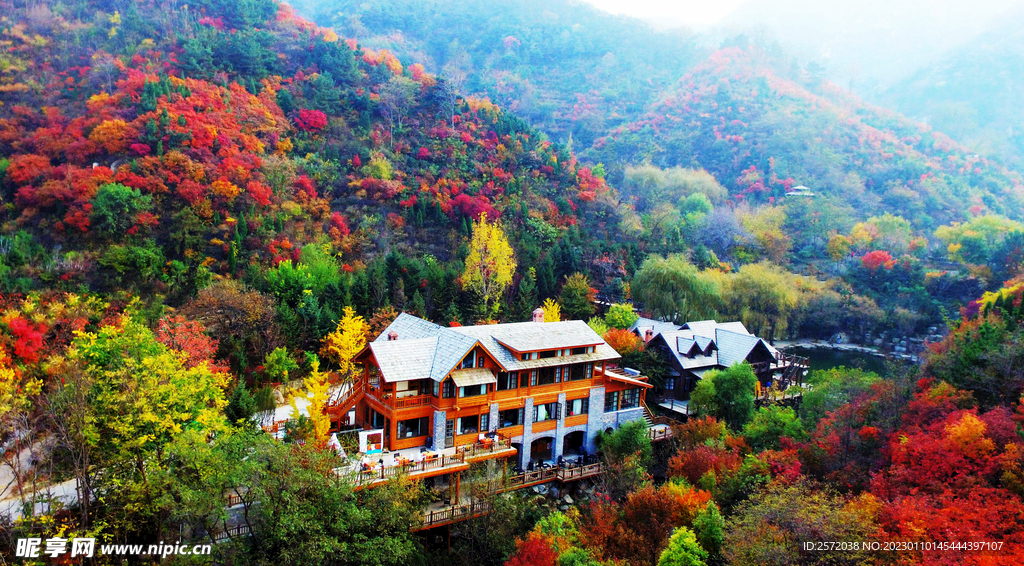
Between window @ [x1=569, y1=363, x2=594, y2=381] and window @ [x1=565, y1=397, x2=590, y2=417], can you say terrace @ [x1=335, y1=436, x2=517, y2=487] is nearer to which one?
window @ [x1=565, y1=397, x2=590, y2=417]

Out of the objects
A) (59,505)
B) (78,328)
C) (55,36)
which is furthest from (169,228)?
(55,36)

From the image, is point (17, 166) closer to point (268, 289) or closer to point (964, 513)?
point (268, 289)

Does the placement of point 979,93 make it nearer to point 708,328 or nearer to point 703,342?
point 708,328

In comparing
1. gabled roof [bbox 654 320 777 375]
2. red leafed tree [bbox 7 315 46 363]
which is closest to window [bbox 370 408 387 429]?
red leafed tree [bbox 7 315 46 363]

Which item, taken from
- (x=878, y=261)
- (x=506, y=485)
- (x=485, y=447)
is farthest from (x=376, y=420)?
(x=878, y=261)

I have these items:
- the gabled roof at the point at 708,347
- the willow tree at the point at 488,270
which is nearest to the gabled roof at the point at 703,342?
the gabled roof at the point at 708,347
